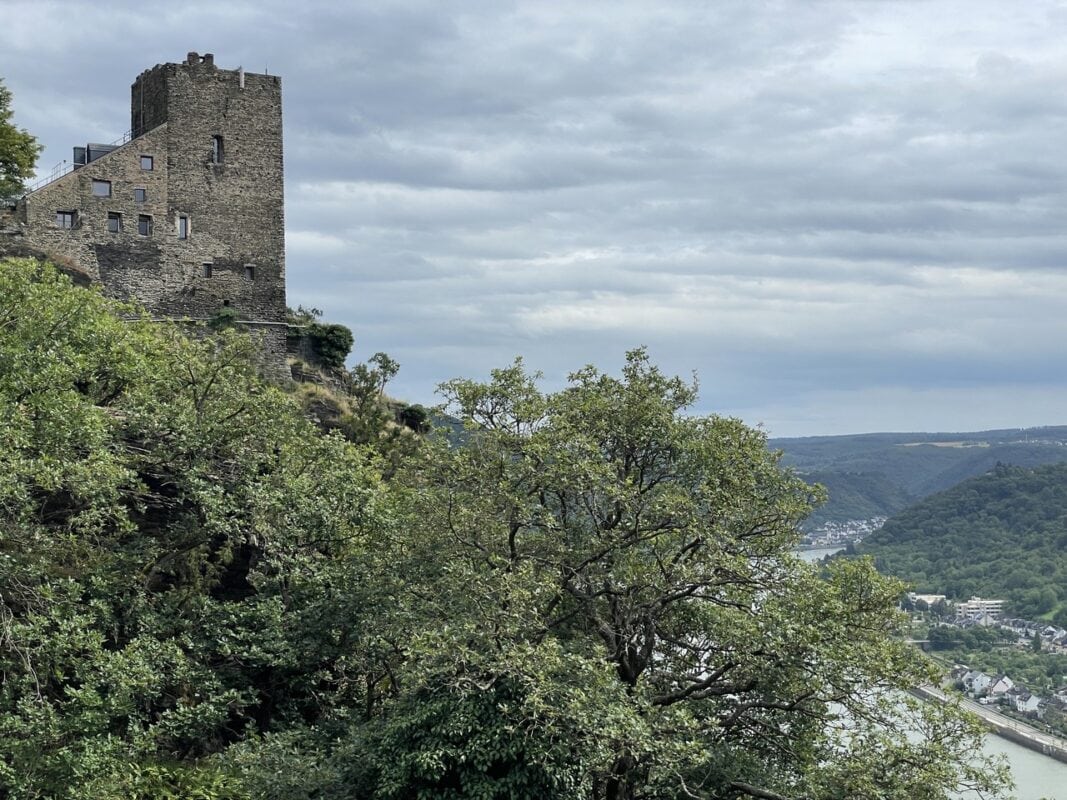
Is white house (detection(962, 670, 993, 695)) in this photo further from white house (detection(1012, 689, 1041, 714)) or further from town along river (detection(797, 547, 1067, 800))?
town along river (detection(797, 547, 1067, 800))

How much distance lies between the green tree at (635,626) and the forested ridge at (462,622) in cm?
5

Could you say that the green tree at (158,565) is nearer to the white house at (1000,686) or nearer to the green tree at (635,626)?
the green tree at (635,626)

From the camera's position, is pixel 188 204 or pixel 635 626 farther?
pixel 188 204

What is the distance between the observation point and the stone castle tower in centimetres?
4288

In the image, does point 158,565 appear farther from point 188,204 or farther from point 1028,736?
point 1028,736

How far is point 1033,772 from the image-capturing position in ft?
202

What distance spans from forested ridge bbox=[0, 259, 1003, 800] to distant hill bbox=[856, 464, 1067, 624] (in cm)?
9626

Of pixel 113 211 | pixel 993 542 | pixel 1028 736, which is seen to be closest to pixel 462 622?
pixel 113 211

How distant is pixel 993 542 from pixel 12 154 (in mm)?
119463

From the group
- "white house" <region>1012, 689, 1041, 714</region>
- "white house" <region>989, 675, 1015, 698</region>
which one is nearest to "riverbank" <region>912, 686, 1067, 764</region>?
"white house" <region>1012, 689, 1041, 714</region>

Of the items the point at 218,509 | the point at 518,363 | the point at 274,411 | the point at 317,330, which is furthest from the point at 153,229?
the point at 518,363

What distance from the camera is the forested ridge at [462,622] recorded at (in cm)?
1719

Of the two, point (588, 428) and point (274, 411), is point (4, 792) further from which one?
point (588, 428)

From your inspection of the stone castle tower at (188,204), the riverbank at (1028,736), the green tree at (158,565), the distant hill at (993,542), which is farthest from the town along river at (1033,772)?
the distant hill at (993,542)
